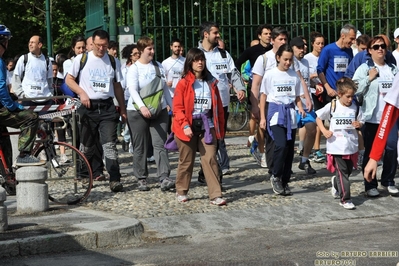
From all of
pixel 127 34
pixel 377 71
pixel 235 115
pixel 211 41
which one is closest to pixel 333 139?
pixel 377 71

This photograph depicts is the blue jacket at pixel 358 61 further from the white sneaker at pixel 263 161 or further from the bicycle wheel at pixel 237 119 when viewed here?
the bicycle wheel at pixel 237 119

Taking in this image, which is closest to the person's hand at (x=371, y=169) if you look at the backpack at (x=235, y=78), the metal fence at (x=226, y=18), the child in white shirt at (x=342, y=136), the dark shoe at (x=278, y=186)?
the child in white shirt at (x=342, y=136)

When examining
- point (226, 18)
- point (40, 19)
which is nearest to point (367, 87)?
point (226, 18)

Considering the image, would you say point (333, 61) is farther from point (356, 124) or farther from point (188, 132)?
point (188, 132)

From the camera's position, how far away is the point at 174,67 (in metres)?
14.1

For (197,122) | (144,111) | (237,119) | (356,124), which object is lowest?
(237,119)

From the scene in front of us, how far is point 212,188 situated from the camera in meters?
10.5

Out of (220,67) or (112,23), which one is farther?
(112,23)

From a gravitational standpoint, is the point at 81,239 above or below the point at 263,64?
below

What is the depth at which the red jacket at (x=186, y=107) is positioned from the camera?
1045 cm

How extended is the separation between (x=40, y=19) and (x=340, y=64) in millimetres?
24648

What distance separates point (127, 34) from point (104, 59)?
18.5 ft

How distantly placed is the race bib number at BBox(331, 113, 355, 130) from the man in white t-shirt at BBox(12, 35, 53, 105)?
17.1 feet

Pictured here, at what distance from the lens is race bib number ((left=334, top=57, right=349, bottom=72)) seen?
13.8 m
